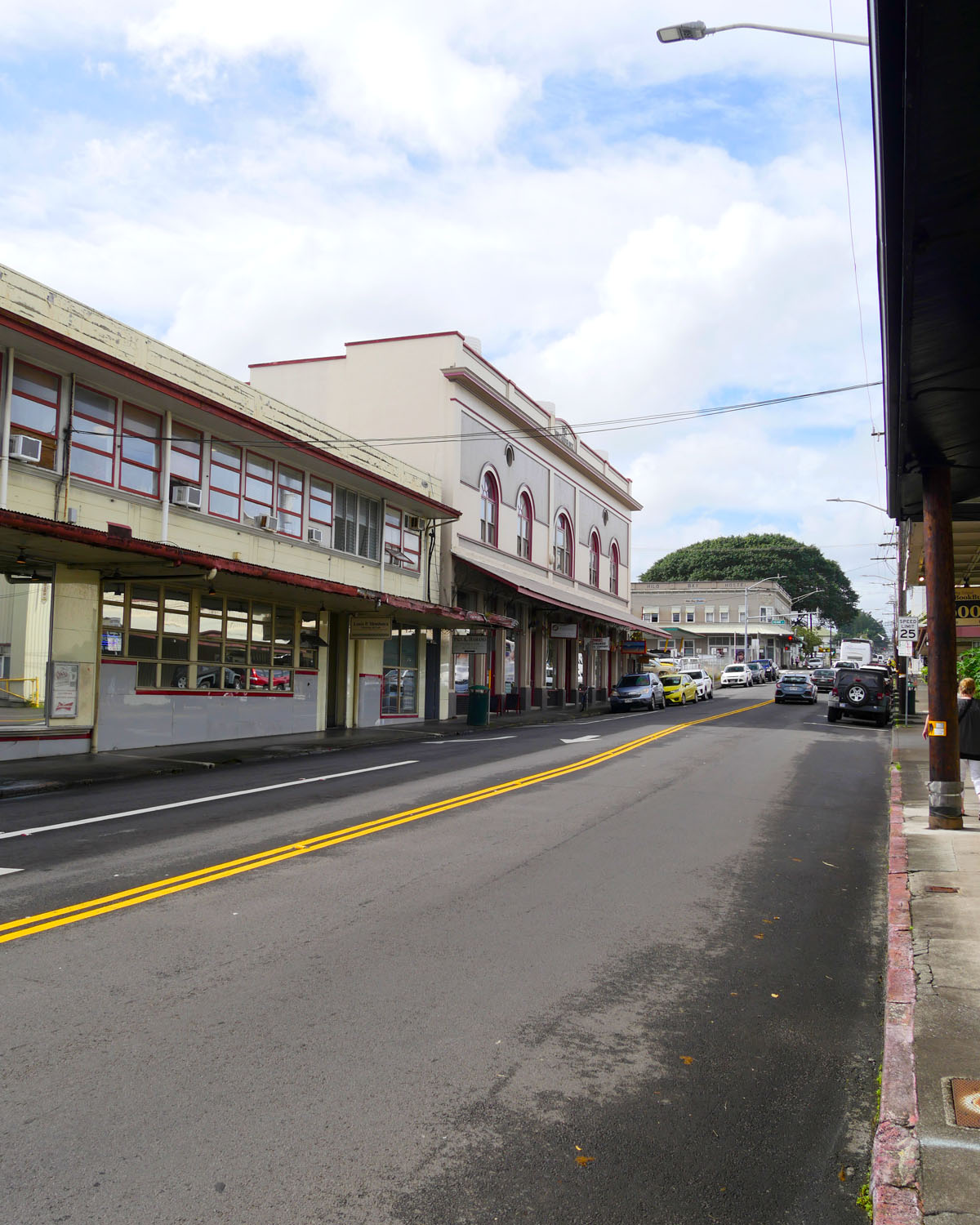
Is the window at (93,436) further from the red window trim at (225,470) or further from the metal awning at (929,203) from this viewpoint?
the metal awning at (929,203)

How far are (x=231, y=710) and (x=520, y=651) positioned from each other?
60.8 feet

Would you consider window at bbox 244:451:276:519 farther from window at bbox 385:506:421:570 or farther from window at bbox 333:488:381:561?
window at bbox 385:506:421:570

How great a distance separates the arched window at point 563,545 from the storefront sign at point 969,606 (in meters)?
27.6

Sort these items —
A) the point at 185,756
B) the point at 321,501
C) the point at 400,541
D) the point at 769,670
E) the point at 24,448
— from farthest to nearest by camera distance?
the point at 769,670, the point at 400,541, the point at 321,501, the point at 185,756, the point at 24,448

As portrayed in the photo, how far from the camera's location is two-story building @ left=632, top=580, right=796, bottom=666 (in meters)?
97.8

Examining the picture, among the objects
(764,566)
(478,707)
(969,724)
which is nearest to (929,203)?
(969,724)

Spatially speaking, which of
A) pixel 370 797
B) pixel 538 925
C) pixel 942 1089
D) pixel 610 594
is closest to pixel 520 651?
pixel 610 594

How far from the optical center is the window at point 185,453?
19.9m

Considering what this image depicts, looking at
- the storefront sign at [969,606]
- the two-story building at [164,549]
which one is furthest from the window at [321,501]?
the storefront sign at [969,606]

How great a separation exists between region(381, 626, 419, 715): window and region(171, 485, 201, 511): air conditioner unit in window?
990 cm

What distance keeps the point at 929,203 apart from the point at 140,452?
16848mm

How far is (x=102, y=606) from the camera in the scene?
1856 cm

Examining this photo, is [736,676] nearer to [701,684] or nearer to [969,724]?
[701,684]

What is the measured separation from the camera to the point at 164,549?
16156 mm
